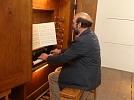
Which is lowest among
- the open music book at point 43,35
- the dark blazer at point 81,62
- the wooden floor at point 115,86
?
the wooden floor at point 115,86

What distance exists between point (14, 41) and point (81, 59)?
0.73 metres

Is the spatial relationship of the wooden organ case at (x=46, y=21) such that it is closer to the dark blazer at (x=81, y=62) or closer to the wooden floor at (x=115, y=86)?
the dark blazer at (x=81, y=62)

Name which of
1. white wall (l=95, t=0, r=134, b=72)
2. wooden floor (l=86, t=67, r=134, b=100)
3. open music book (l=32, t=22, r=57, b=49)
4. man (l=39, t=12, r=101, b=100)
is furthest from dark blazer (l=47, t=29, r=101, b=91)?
white wall (l=95, t=0, r=134, b=72)

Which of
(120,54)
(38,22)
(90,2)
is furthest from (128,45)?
(38,22)

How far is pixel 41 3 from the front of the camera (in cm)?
205

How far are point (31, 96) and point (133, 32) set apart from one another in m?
2.58

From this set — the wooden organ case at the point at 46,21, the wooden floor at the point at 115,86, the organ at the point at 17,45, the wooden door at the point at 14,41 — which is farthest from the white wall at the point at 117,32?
the wooden door at the point at 14,41

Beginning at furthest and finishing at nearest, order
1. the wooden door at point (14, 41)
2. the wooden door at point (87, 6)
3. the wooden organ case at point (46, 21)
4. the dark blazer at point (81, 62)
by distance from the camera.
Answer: the wooden door at point (87, 6)
the wooden organ case at point (46, 21)
the dark blazer at point (81, 62)
the wooden door at point (14, 41)

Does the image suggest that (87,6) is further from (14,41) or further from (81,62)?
(14,41)

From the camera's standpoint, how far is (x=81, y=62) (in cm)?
180

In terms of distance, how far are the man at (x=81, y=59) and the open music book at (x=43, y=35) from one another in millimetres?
331

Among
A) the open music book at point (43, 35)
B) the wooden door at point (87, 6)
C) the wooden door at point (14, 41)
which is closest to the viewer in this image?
the wooden door at point (14, 41)

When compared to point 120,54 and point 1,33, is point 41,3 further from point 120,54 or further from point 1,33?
point 120,54

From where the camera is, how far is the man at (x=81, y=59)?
1.74 m
